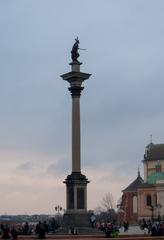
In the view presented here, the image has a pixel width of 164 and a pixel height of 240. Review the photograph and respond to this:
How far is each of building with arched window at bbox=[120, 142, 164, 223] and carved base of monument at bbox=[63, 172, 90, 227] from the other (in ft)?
225

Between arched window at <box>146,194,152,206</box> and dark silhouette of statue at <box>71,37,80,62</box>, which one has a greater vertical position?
dark silhouette of statue at <box>71,37,80,62</box>

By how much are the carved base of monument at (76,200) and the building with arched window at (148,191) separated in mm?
68633

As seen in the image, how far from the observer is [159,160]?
134 meters

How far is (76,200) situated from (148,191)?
258ft

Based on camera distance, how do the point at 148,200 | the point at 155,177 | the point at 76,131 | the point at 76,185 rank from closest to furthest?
the point at 76,185
the point at 76,131
the point at 148,200
the point at 155,177

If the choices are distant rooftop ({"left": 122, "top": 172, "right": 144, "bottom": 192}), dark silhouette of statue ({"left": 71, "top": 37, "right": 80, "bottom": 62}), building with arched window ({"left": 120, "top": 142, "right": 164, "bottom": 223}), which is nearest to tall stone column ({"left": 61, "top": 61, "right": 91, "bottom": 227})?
dark silhouette of statue ({"left": 71, "top": 37, "right": 80, "bottom": 62})

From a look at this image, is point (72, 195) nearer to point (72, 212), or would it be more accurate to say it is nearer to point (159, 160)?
point (72, 212)

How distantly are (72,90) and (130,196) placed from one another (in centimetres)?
8719

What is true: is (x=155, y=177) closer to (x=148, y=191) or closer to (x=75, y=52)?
(x=148, y=191)

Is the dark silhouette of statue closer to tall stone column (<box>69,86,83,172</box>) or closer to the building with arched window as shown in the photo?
tall stone column (<box>69,86,83,172</box>)

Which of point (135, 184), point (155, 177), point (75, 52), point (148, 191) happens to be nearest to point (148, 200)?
point (148, 191)

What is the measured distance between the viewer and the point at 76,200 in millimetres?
46156

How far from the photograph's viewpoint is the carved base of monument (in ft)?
152

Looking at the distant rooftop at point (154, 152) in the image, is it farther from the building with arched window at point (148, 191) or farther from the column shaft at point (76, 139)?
the column shaft at point (76, 139)
